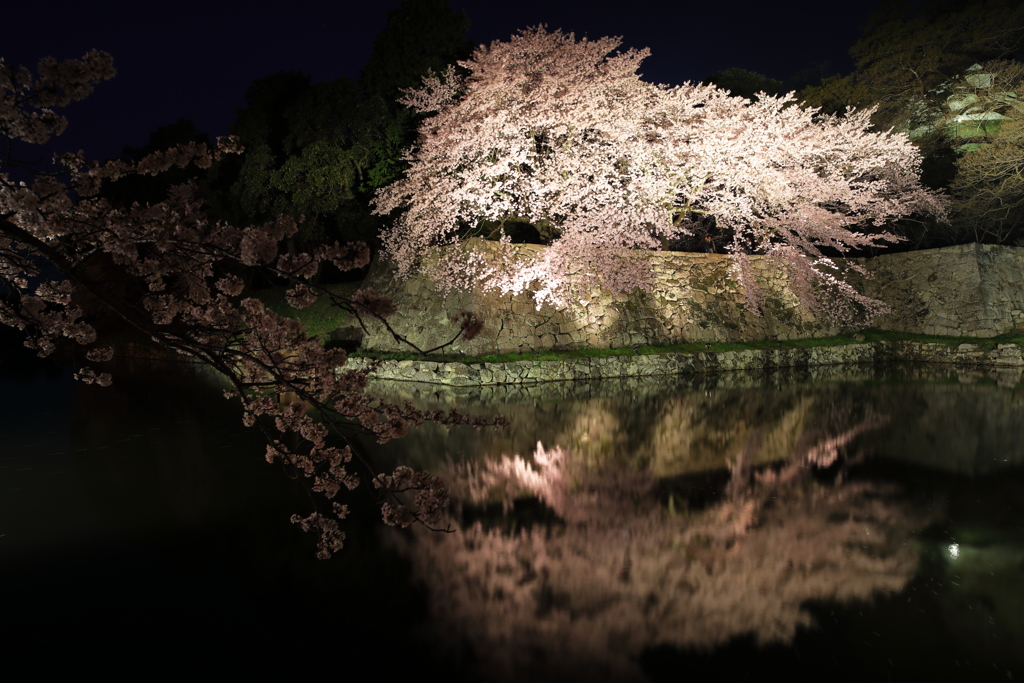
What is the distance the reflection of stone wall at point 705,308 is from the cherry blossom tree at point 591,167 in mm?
610

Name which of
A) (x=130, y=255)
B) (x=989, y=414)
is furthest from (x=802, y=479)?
(x=130, y=255)

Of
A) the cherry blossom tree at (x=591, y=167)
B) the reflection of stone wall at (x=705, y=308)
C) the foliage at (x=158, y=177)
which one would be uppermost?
the foliage at (x=158, y=177)

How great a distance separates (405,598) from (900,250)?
758 inches

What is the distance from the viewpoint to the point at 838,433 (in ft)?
22.6

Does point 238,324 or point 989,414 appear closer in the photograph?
point 238,324

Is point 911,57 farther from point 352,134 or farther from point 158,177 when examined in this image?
point 158,177

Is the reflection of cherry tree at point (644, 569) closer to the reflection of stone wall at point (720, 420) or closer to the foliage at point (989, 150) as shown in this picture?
the reflection of stone wall at point (720, 420)

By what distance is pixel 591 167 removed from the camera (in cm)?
1191

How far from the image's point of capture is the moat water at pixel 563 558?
2.78 meters

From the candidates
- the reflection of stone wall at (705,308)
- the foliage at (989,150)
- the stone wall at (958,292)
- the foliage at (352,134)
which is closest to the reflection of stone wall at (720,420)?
the reflection of stone wall at (705,308)

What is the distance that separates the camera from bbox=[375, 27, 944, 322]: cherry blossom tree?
38.6ft

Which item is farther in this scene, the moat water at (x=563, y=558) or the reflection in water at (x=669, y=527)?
the reflection in water at (x=669, y=527)

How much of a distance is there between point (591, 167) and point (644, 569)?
31.9 feet

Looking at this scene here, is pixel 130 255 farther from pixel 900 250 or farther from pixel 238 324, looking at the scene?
pixel 900 250
